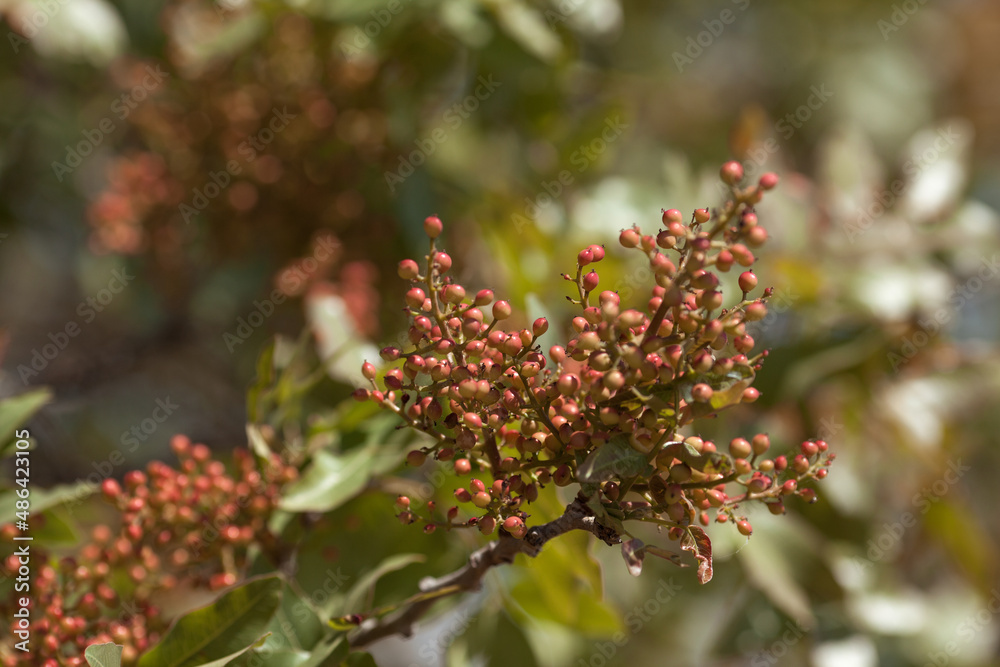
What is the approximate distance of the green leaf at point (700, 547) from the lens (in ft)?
2.68

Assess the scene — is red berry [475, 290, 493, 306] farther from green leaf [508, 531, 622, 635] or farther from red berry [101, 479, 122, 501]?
red berry [101, 479, 122, 501]

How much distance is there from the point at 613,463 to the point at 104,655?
0.58 meters

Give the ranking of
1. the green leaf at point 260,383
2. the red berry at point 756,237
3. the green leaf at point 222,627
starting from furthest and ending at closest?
the green leaf at point 260,383
the green leaf at point 222,627
the red berry at point 756,237

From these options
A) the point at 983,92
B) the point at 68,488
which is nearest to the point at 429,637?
the point at 68,488

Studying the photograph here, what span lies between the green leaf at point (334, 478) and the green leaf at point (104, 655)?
250mm

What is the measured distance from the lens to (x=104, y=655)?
915mm

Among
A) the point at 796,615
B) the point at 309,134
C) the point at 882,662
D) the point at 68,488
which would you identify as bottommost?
the point at 882,662

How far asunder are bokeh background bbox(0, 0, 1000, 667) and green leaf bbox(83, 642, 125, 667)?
→ 49cm

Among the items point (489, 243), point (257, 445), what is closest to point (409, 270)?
point (257, 445)

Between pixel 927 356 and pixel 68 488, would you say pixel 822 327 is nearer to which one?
pixel 927 356

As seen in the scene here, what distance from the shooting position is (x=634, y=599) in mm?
1961

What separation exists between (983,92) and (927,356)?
278 centimetres

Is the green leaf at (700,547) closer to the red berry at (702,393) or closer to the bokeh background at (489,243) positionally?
the red berry at (702,393)

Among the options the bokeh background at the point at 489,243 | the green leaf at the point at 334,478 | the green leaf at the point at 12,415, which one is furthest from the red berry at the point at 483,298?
the green leaf at the point at 12,415
